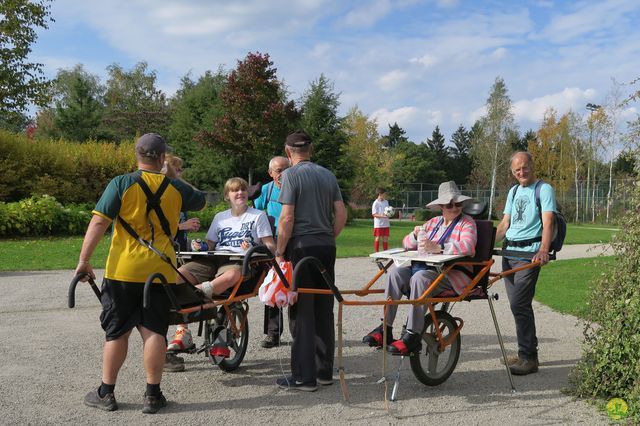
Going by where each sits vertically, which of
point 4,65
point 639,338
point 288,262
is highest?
point 4,65

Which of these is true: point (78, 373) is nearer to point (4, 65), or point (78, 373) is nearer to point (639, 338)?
point (639, 338)

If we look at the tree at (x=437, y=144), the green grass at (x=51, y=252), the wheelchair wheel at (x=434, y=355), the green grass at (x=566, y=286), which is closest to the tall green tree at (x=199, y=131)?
the green grass at (x=51, y=252)

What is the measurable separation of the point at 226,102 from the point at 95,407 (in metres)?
31.5

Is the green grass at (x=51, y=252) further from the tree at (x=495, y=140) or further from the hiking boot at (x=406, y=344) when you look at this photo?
the tree at (x=495, y=140)

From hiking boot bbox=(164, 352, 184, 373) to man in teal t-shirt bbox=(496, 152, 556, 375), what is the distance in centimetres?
314

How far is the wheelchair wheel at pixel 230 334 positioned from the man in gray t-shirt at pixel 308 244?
0.63m

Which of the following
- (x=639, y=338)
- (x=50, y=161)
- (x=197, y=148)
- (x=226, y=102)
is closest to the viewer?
(x=639, y=338)

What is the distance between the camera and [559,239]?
5.99m

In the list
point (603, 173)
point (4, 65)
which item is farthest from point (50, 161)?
point (603, 173)

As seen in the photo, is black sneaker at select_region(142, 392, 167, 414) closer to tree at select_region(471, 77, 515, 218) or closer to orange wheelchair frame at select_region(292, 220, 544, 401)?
orange wheelchair frame at select_region(292, 220, 544, 401)

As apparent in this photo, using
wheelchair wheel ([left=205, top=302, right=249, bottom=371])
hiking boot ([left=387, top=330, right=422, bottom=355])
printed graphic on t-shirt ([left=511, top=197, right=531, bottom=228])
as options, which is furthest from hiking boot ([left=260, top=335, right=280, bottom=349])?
printed graphic on t-shirt ([left=511, top=197, right=531, bottom=228])

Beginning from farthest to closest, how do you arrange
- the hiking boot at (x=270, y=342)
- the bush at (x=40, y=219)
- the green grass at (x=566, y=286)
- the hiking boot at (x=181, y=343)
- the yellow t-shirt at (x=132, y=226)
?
the bush at (x=40, y=219) < the green grass at (x=566, y=286) < the hiking boot at (x=270, y=342) < the hiking boot at (x=181, y=343) < the yellow t-shirt at (x=132, y=226)

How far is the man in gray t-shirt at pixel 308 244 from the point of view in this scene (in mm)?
5410

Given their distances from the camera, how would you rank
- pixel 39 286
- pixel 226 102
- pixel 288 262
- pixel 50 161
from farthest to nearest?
pixel 226 102
pixel 50 161
pixel 39 286
pixel 288 262
